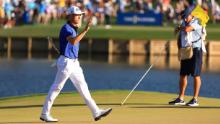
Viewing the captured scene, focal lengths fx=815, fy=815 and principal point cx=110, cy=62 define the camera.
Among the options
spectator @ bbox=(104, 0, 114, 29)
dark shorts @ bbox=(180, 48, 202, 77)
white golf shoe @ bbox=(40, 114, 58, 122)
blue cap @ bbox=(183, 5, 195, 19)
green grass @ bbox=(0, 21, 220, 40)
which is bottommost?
green grass @ bbox=(0, 21, 220, 40)

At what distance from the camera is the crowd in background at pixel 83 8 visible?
46594 mm

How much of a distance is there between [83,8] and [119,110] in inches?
1334

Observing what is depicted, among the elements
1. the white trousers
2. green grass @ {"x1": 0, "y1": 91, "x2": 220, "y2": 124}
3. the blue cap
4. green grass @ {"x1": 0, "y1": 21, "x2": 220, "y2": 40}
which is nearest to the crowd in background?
green grass @ {"x1": 0, "y1": 21, "x2": 220, "y2": 40}

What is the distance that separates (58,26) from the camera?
44875 mm

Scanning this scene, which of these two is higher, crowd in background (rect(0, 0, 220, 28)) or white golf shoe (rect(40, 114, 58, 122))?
white golf shoe (rect(40, 114, 58, 122))

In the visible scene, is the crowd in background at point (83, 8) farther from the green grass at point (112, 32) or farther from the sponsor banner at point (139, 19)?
the green grass at point (112, 32)

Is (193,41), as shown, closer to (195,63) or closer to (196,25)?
(196,25)

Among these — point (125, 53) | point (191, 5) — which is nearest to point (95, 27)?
point (125, 53)

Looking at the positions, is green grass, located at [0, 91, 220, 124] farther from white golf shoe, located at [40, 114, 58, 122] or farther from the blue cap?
the blue cap

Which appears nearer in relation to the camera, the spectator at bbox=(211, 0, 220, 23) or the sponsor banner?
the spectator at bbox=(211, 0, 220, 23)

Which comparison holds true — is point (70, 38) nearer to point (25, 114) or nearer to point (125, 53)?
point (25, 114)

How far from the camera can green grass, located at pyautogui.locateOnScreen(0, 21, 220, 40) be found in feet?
136

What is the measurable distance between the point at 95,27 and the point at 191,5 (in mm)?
30487

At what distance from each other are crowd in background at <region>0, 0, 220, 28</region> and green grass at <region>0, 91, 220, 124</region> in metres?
28.9
